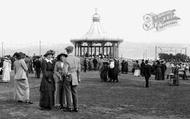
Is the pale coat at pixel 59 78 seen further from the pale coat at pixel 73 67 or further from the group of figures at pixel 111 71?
the group of figures at pixel 111 71

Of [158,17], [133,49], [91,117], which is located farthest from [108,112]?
[133,49]

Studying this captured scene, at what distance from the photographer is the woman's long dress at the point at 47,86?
10.5 meters

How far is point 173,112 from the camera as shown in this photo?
34.9 feet

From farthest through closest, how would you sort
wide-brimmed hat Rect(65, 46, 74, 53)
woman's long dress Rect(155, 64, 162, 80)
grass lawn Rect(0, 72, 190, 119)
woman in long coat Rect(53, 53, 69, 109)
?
woman's long dress Rect(155, 64, 162, 80) → woman in long coat Rect(53, 53, 69, 109) → wide-brimmed hat Rect(65, 46, 74, 53) → grass lawn Rect(0, 72, 190, 119)

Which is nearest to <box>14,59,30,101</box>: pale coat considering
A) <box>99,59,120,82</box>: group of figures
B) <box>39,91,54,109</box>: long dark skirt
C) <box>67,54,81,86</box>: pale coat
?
<box>39,91,54,109</box>: long dark skirt

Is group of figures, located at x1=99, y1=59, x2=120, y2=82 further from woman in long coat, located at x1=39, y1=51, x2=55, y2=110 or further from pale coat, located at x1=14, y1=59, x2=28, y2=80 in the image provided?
woman in long coat, located at x1=39, y1=51, x2=55, y2=110

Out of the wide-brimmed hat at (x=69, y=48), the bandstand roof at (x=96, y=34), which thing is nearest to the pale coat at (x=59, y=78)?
the wide-brimmed hat at (x=69, y=48)

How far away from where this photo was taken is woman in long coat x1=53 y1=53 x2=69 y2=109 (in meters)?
10.3

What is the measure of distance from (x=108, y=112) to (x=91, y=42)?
3204cm

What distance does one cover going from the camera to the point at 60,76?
10.4 meters

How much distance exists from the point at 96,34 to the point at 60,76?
111 feet

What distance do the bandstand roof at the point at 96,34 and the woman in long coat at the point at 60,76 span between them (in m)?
30.9

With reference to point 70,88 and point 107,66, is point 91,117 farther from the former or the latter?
point 107,66

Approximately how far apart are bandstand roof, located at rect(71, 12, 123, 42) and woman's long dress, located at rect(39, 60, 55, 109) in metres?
31.0
